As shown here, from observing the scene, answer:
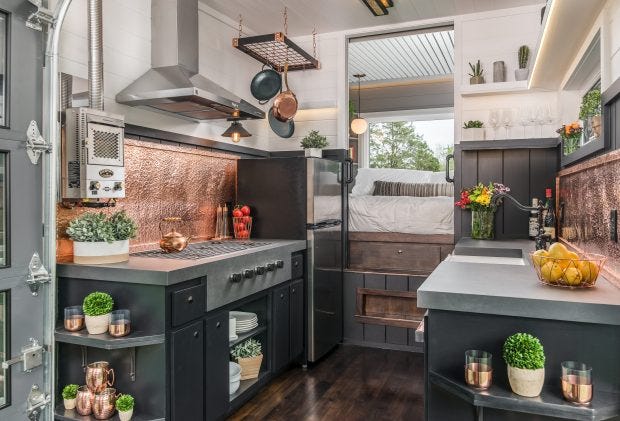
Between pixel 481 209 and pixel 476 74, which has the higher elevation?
pixel 476 74

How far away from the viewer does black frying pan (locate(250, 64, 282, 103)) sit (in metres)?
4.25

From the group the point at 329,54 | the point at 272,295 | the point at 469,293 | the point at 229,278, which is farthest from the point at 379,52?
the point at 469,293

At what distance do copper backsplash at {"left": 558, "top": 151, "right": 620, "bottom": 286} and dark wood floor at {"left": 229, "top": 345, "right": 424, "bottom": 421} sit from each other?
1.41 m

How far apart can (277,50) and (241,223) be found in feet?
4.66

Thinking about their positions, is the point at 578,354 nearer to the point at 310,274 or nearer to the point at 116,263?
the point at 116,263

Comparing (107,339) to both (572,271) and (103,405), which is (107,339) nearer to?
(103,405)

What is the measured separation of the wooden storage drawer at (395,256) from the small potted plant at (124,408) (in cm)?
264

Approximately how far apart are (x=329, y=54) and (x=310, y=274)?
2068mm

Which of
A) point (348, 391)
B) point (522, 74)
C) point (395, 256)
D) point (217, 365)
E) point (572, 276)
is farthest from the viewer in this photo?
point (395, 256)

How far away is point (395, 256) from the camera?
4.45 m

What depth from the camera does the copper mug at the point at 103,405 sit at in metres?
2.25

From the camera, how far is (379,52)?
5734 millimetres

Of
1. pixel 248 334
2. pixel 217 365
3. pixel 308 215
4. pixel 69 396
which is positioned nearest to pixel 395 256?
pixel 308 215

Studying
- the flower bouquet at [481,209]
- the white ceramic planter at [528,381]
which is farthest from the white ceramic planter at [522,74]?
the white ceramic planter at [528,381]
